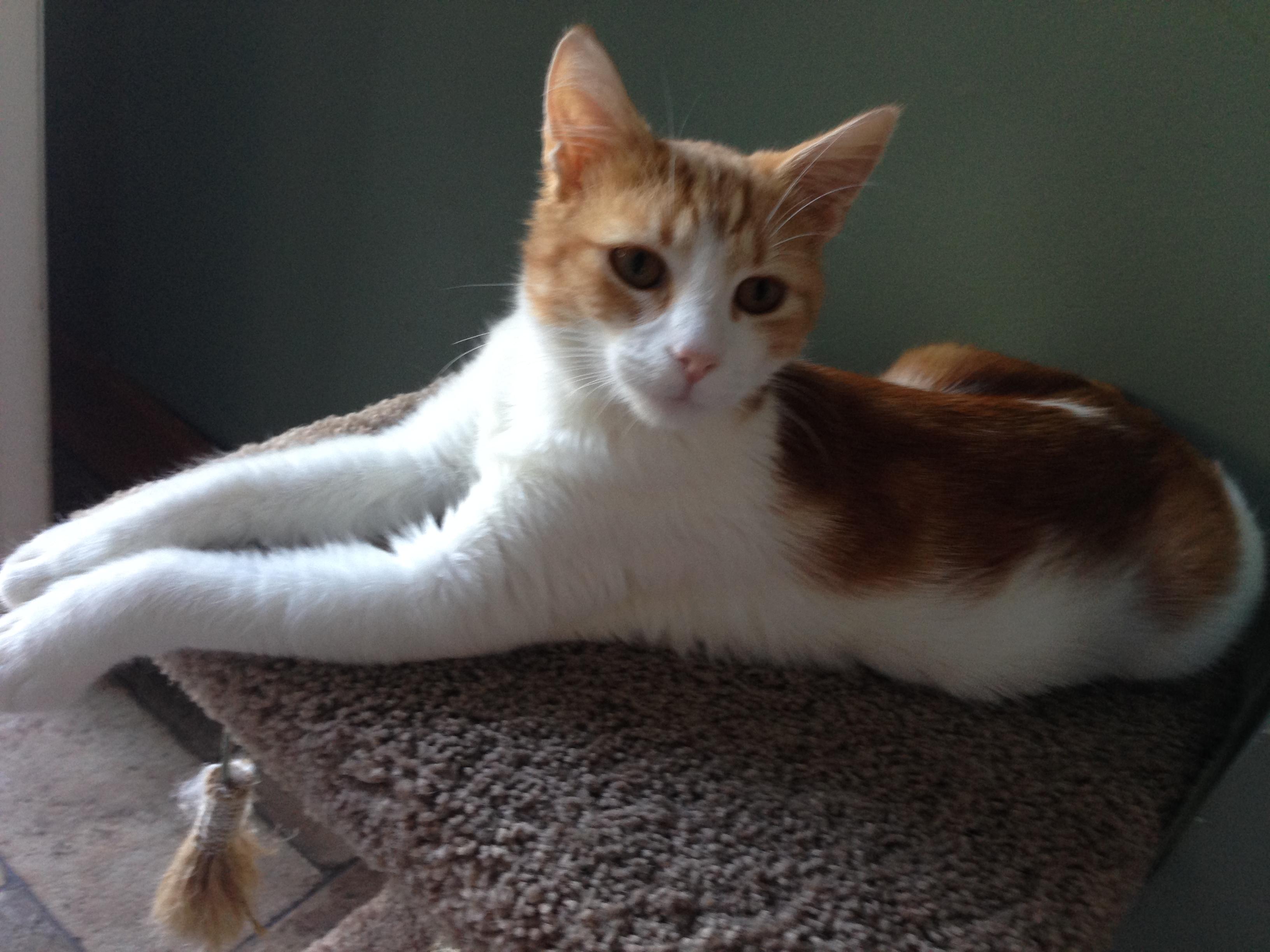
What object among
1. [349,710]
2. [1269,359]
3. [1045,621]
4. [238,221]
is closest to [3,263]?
[238,221]

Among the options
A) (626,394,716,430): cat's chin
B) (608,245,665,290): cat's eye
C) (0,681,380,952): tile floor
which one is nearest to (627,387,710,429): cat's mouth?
(626,394,716,430): cat's chin

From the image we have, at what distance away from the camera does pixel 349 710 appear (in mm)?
888

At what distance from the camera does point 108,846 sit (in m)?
1.65

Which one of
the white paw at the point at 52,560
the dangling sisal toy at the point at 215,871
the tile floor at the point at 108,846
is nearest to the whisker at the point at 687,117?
the white paw at the point at 52,560

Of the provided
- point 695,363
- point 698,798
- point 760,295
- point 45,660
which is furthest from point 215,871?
point 760,295

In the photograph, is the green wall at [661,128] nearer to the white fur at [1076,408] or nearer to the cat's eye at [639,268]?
the white fur at [1076,408]

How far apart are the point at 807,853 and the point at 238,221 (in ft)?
6.18

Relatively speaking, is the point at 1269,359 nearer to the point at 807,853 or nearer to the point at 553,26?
the point at 807,853

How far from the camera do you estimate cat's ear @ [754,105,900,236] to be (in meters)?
0.96

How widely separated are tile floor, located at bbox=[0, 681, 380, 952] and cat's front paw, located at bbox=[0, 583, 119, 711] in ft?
2.76

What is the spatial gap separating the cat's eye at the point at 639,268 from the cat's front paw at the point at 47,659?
0.63 metres

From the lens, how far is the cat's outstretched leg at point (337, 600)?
85 cm

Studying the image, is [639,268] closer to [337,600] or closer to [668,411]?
[668,411]

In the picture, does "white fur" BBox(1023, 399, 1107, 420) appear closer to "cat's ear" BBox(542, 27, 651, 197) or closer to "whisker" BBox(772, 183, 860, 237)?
"whisker" BBox(772, 183, 860, 237)
